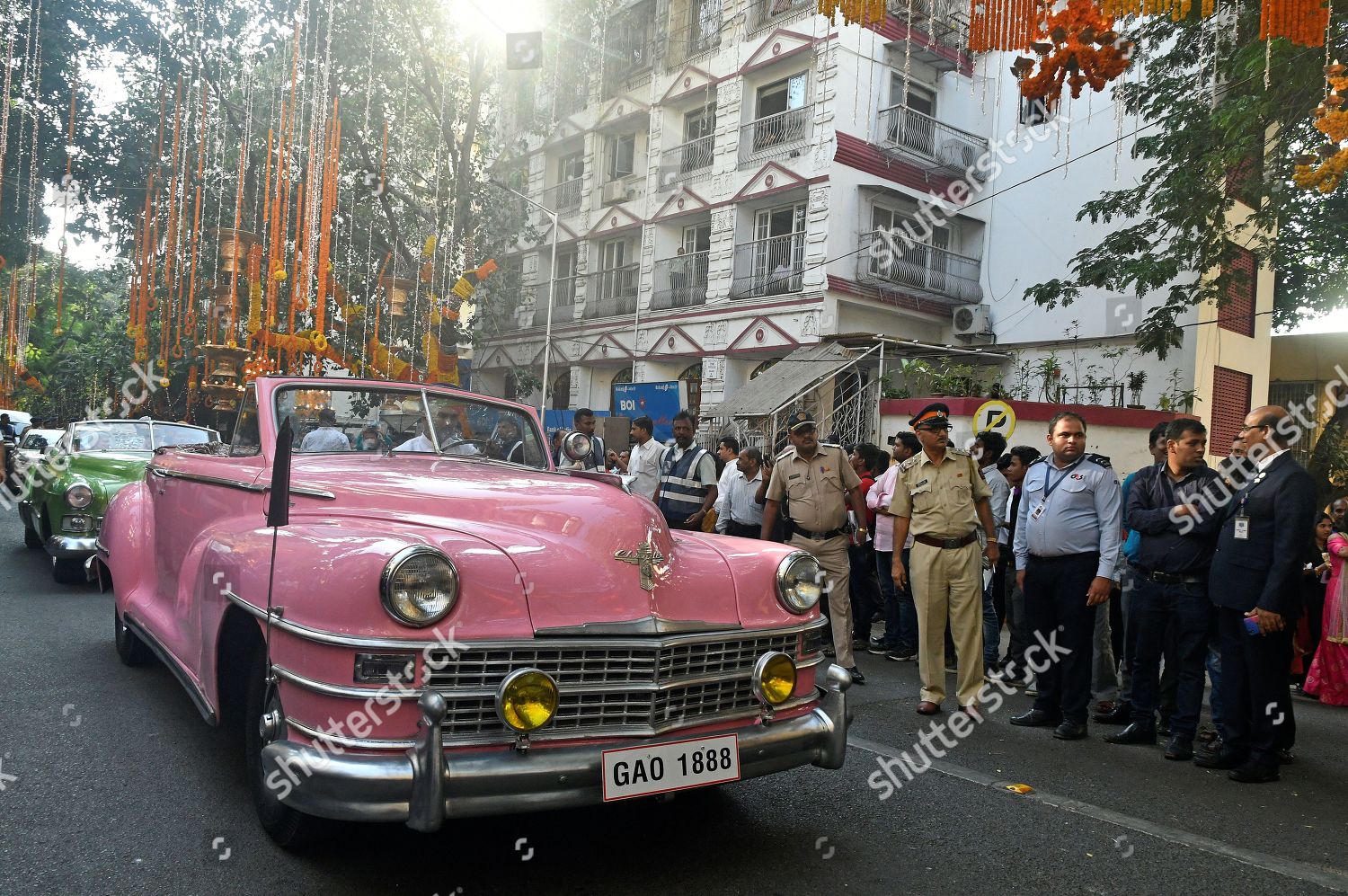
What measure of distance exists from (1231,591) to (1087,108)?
15840mm

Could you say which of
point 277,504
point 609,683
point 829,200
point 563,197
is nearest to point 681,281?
point 829,200

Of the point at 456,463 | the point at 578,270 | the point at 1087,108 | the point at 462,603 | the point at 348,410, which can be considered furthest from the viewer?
the point at 578,270

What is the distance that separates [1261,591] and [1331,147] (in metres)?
2.42

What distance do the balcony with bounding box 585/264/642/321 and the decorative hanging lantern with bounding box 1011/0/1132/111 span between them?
60.7 ft

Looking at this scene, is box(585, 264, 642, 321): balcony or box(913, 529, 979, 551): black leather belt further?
box(585, 264, 642, 321): balcony

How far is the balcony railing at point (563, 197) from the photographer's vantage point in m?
26.0

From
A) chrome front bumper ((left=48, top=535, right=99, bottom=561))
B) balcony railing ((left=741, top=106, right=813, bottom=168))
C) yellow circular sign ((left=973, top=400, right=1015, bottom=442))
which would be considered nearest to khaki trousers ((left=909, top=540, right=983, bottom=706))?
yellow circular sign ((left=973, top=400, right=1015, bottom=442))

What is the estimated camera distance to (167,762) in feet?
13.1

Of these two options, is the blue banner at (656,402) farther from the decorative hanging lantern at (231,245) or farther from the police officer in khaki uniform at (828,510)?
the police officer in khaki uniform at (828,510)

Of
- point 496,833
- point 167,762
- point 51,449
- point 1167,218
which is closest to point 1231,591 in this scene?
point 496,833

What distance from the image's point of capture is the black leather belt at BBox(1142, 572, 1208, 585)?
4.95m

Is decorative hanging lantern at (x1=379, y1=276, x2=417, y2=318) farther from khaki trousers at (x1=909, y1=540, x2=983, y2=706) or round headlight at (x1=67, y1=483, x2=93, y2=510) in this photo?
khaki trousers at (x1=909, y1=540, x2=983, y2=706)

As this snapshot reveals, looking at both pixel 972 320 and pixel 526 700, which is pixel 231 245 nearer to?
pixel 526 700

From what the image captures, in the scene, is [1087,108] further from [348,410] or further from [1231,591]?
[348,410]
